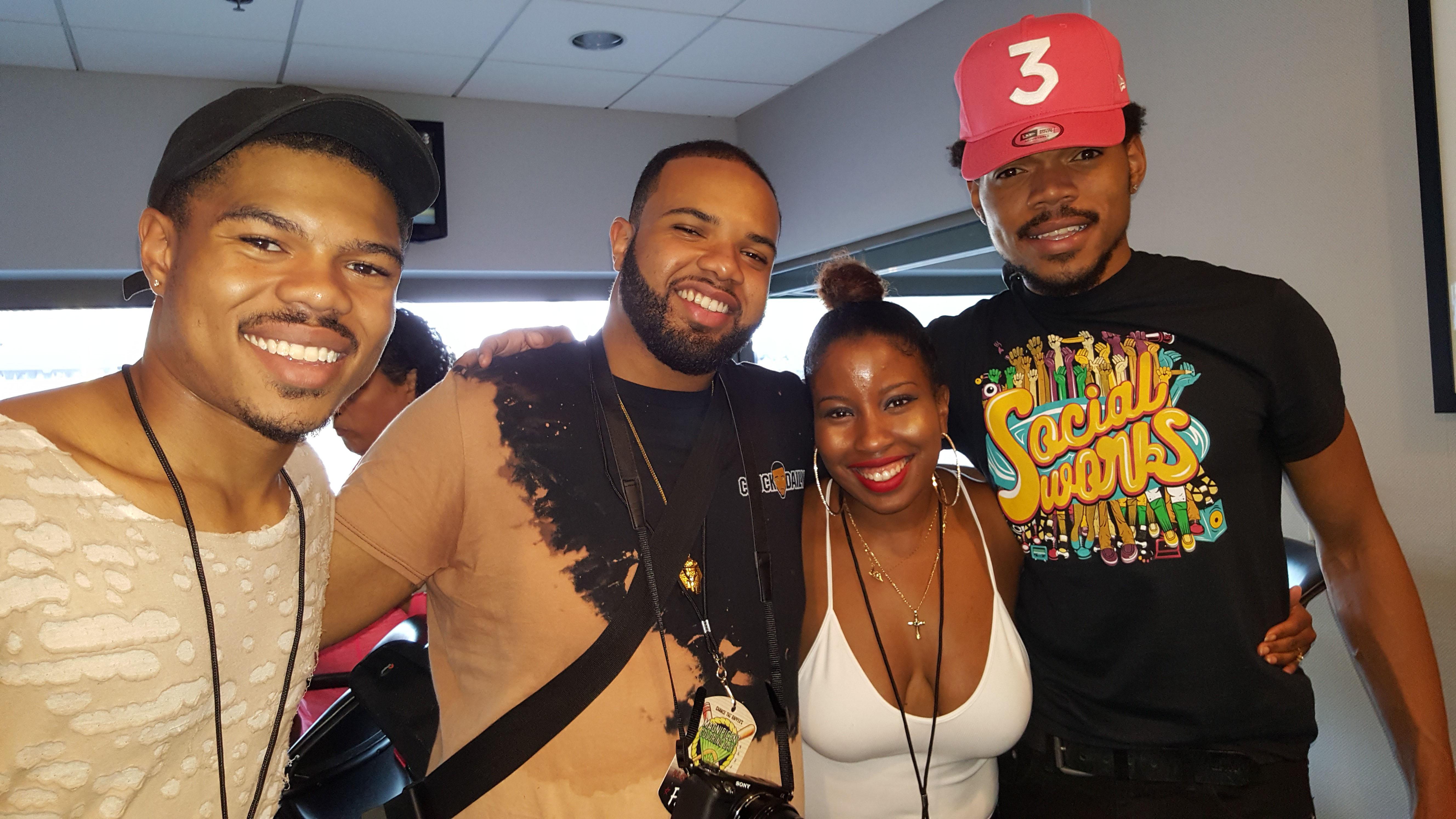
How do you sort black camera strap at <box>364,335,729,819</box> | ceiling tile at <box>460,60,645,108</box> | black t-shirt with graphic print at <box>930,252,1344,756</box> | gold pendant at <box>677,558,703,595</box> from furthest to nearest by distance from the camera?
ceiling tile at <box>460,60,645,108</box>, black t-shirt with graphic print at <box>930,252,1344,756</box>, gold pendant at <box>677,558,703,595</box>, black camera strap at <box>364,335,729,819</box>

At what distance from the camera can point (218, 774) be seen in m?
1.01

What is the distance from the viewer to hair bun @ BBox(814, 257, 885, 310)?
6.08 ft

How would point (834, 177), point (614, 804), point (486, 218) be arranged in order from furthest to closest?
point (486, 218) → point (834, 177) → point (614, 804)

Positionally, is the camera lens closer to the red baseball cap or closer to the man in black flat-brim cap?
the man in black flat-brim cap

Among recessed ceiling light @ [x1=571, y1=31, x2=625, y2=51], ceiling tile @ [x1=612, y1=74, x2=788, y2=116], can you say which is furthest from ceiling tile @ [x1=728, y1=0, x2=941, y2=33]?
ceiling tile @ [x1=612, y1=74, x2=788, y2=116]

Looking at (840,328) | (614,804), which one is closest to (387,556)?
(614,804)

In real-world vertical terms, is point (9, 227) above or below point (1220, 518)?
above

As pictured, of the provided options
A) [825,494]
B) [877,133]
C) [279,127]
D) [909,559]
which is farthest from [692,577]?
[877,133]

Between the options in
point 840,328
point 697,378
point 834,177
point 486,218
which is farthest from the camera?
point 486,218

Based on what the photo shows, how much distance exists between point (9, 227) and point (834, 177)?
4.10 meters

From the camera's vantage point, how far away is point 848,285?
187 centimetres

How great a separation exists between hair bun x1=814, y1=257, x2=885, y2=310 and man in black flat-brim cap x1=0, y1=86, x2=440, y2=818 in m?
0.96

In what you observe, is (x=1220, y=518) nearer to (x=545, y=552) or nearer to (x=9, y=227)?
(x=545, y=552)

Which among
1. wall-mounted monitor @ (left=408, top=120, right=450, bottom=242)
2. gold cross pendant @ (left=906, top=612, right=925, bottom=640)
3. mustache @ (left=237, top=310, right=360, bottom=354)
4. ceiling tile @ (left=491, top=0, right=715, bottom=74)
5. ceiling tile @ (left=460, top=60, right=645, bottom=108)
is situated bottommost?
gold cross pendant @ (left=906, top=612, right=925, bottom=640)
